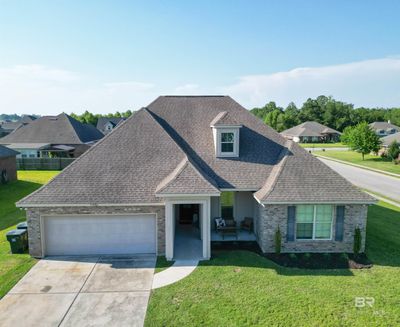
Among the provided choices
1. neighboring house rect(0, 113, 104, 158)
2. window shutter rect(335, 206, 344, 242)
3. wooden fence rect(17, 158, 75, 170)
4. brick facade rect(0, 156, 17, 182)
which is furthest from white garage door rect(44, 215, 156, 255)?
neighboring house rect(0, 113, 104, 158)

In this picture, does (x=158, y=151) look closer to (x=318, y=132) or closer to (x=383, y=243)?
(x=383, y=243)

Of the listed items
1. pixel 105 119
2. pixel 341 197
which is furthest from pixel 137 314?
pixel 105 119

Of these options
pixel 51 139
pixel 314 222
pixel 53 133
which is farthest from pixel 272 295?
pixel 53 133

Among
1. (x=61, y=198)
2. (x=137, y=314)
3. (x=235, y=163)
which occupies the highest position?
(x=235, y=163)

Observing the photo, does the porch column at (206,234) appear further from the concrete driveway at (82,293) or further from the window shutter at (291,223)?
the window shutter at (291,223)

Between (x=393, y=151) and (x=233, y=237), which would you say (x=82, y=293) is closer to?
(x=233, y=237)

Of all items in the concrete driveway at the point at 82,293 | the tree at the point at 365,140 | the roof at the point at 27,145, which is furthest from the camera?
the tree at the point at 365,140

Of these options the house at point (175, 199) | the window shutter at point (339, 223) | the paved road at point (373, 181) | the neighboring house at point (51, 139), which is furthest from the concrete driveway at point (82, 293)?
the neighboring house at point (51, 139)
